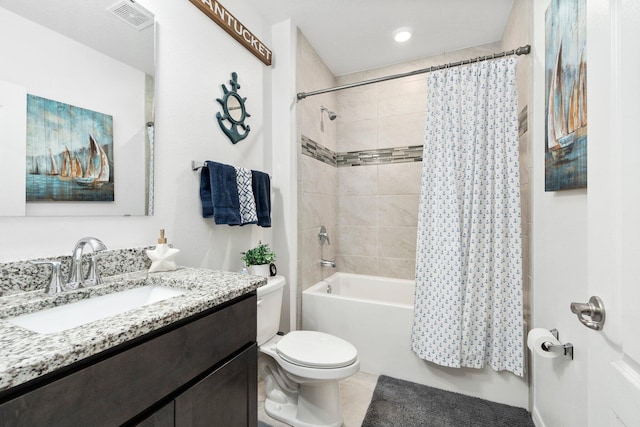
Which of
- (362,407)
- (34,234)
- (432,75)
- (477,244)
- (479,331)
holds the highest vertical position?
(432,75)

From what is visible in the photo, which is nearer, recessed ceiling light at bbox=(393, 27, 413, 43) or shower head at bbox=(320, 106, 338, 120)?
recessed ceiling light at bbox=(393, 27, 413, 43)

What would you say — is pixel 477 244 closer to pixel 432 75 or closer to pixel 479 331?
pixel 479 331

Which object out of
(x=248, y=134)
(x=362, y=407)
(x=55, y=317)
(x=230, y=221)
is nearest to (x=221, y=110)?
(x=248, y=134)

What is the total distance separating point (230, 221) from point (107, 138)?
2.10 ft

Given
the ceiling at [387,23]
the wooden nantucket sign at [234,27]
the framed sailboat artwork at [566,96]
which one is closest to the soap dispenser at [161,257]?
the wooden nantucket sign at [234,27]

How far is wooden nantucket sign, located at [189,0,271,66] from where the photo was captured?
5.09 ft

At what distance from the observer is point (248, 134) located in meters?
1.90

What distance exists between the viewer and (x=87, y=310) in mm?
880

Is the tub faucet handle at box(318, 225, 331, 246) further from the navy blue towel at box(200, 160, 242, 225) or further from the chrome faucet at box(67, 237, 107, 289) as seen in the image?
the chrome faucet at box(67, 237, 107, 289)

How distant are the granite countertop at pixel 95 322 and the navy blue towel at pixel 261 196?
695mm

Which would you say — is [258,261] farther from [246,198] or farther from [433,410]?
[433,410]

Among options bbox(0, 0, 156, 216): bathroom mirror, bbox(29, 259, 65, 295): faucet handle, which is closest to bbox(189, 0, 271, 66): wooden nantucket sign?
bbox(0, 0, 156, 216): bathroom mirror

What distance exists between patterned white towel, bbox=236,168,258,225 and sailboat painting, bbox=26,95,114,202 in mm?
626

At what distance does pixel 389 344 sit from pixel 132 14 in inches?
89.9
